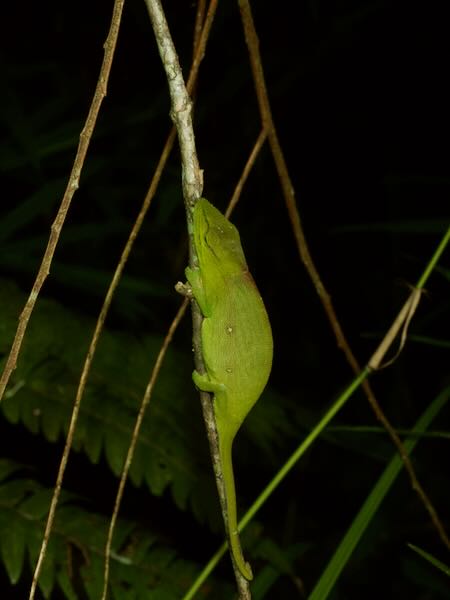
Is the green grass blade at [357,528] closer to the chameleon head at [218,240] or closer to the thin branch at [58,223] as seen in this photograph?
the chameleon head at [218,240]

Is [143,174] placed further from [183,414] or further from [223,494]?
[223,494]

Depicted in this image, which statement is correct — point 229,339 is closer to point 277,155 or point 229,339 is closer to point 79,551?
point 277,155

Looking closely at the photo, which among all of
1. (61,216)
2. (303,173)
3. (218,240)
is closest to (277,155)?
(218,240)

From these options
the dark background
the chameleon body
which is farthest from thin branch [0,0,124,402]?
the dark background

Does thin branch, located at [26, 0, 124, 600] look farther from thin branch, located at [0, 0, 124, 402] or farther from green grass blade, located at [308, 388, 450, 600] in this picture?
green grass blade, located at [308, 388, 450, 600]

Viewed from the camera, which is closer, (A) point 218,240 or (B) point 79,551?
(A) point 218,240

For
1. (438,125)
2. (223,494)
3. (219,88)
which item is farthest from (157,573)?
(438,125)

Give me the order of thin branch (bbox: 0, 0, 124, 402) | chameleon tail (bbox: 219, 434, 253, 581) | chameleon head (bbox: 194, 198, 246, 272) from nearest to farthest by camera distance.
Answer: thin branch (bbox: 0, 0, 124, 402)
chameleon tail (bbox: 219, 434, 253, 581)
chameleon head (bbox: 194, 198, 246, 272)
